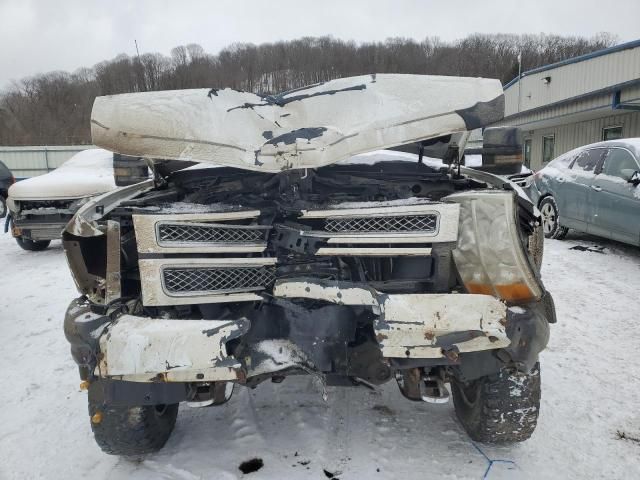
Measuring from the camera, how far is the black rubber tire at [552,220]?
24.7 ft

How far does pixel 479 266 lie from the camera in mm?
1975

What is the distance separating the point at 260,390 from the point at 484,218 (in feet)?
6.05

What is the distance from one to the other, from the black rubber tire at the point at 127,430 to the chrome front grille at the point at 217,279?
0.69m

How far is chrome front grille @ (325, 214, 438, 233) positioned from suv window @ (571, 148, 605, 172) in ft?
19.2

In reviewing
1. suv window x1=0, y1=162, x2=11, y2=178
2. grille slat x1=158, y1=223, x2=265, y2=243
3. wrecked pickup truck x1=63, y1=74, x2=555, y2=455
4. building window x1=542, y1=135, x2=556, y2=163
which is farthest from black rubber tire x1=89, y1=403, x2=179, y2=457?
building window x1=542, y1=135, x2=556, y2=163

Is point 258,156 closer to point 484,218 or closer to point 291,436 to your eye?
point 484,218

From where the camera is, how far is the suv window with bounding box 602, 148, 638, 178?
237 inches

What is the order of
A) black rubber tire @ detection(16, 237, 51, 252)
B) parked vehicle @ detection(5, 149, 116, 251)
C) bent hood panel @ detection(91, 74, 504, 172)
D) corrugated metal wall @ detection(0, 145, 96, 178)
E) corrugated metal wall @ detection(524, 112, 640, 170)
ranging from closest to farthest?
bent hood panel @ detection(91, 74, 504, 172), parked vehicle @ detection(5, 149, 116, 251), black rubber tire @ detection(16, 237, 51, 252), corrugated metal wall @ detection(524, 112, 640, 170), corrugated metal wall @ detection(0, 145, 96, 178)

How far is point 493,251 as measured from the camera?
6.36 feet

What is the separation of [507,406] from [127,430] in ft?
5.91

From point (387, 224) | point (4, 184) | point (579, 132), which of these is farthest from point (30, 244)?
point (579, 132)

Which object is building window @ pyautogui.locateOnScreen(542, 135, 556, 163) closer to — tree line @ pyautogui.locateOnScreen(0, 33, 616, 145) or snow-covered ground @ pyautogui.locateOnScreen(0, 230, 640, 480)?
tree line @ pyautogui.locateOnScreen(0, 33, 616, 145)

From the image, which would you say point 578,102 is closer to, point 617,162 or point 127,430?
point 617,162

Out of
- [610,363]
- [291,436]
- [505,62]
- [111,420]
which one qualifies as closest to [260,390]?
[291,436]
